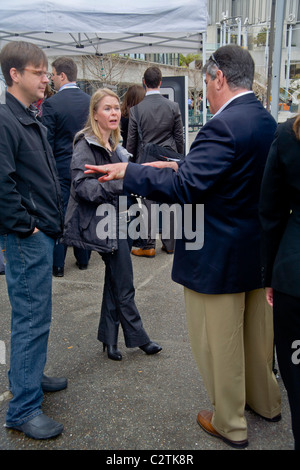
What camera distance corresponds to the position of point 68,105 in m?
5.02

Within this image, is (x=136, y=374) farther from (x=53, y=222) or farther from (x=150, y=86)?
(x=150, y=86)

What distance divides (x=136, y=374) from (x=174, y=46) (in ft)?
21.8

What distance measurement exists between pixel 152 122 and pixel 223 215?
3.68m

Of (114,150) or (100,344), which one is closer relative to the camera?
(114,150)

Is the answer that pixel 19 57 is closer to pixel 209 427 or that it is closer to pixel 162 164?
pixel 162 164

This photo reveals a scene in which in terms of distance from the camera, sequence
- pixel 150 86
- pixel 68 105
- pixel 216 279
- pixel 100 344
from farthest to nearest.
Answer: pixel 150 86
pixel 68 105
pixel 100 344
pixel 216 279

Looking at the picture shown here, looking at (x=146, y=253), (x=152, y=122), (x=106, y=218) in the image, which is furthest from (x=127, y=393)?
(x=152, y=122)

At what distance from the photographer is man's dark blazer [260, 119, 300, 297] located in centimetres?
170

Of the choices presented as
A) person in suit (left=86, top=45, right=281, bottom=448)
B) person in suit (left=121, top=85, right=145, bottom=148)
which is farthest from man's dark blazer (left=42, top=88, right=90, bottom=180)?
person in suit (left=86, top=45, right=281, bottom=448)

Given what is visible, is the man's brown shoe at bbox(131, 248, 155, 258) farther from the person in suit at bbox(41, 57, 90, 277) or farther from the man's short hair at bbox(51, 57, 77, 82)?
the man's short hair at bbox(51, 57, 77, 82)

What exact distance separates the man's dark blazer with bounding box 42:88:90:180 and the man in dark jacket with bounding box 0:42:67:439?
2.55m

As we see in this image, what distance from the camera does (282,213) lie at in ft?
6.20

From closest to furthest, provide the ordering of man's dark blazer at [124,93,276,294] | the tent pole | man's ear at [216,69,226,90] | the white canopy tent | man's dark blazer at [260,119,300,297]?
man's dark blazer at [260,119,300,297], man's dark blazer at [124,93,276,294], man's ear at [216,69,226,90], the tent pole, the white canopy tent
